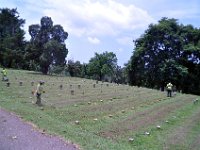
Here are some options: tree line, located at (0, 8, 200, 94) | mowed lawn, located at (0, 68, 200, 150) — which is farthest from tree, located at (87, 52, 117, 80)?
mowed lawn, located at (0, 68, 200, 150)

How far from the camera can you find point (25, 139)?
698 inches

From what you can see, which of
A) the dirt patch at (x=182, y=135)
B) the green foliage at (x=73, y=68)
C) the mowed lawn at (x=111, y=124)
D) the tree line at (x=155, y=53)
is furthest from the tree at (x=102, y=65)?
the dirt patch at (x=182, y=135)

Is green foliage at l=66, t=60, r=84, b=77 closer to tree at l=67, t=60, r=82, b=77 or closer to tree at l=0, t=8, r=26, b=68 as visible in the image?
tree at l=67, t=60, r=82, b=77

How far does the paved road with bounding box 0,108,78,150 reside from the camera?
16.4m

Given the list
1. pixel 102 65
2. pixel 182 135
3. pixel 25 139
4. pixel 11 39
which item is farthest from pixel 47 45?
pixel 25 139

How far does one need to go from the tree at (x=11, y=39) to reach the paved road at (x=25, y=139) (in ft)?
249

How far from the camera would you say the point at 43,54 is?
77.6 metres

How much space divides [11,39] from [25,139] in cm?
8684

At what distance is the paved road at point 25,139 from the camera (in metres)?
16.4

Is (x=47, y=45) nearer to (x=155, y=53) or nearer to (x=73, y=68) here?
(x=155, y=53)

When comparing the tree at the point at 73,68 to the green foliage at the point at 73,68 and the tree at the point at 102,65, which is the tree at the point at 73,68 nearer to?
the green foliage at the point at 73,68

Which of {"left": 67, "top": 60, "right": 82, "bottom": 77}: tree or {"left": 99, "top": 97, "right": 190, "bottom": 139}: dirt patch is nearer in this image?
{"left": 99, "top": 97, "right": 190, "bottom": 139}: dirt patch

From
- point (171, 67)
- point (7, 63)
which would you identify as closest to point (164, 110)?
point (171, 67)

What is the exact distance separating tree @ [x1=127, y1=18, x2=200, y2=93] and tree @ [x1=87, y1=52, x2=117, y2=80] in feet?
107
